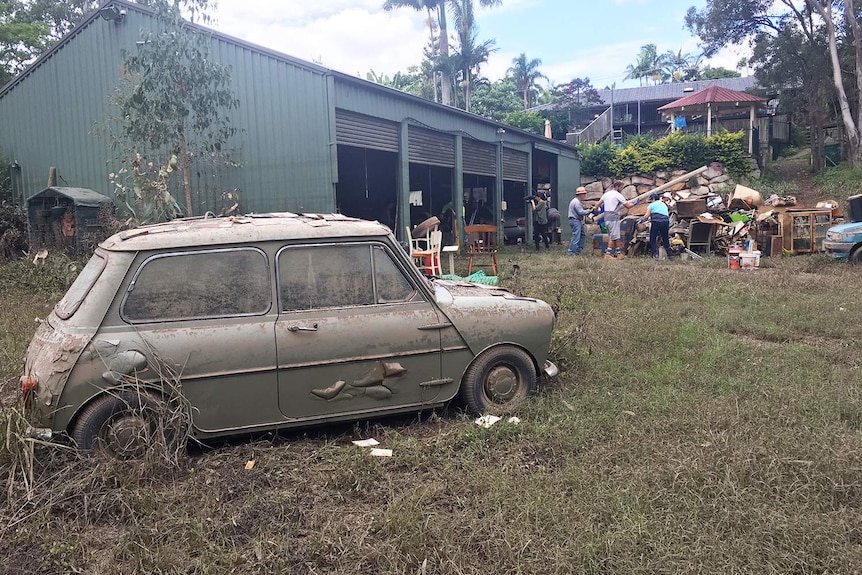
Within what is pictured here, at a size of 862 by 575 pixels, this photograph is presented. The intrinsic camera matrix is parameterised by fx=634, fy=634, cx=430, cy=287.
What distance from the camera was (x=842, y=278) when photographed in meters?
10.6

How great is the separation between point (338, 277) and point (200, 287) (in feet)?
2.98

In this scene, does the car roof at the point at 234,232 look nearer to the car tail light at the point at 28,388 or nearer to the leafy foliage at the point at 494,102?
the car tail light at the point at 28,388

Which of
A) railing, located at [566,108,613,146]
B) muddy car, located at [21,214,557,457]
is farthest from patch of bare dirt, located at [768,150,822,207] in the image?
muddy car, located at [21,214,557,457]

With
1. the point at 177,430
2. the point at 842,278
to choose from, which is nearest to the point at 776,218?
the point at 842,278

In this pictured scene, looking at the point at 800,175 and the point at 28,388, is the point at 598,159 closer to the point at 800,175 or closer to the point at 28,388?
the point at 800,175

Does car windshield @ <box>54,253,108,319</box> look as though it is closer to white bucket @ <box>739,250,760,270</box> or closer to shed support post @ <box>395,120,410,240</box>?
shed support post @ <box>395,120,410,240</box>

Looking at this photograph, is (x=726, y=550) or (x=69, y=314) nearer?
(x=726, y=550)

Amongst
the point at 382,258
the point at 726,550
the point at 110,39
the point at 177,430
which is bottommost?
the point at 726,550


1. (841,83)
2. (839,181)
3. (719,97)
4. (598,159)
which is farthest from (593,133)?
(839,181)

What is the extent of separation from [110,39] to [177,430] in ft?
39.9

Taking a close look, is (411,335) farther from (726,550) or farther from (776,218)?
(776,218)

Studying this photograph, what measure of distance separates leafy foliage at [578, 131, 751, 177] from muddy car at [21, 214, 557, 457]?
86.8 feet

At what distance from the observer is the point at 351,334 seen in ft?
14.2

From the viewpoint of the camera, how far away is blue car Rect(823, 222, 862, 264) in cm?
1241
